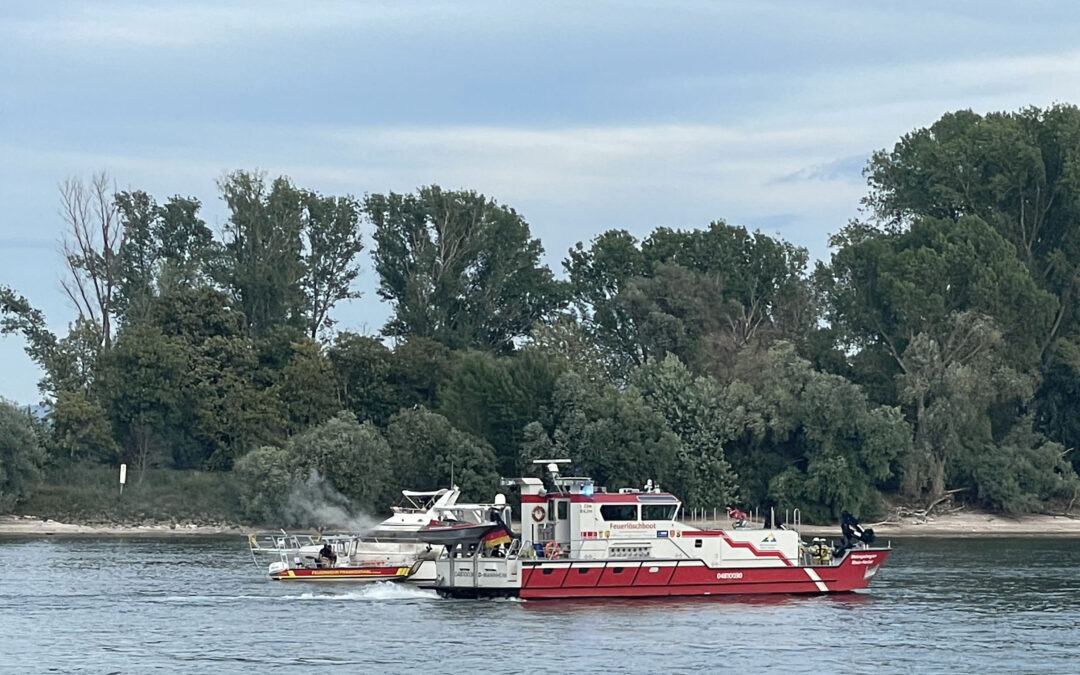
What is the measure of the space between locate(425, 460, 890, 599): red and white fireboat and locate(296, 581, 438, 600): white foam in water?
9.93 ft

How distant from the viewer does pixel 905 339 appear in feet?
393

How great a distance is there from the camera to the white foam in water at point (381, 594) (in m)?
67.0

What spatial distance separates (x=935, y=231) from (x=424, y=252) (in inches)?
1592

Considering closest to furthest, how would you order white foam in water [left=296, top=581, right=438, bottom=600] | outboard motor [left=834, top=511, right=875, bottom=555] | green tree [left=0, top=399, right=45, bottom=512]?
outboard motor [left=834, top=511, right=875, bottom=555]
white foam in water [left=296, top=581, right=438, bottom=600]
green tree [left=0, top=399, right=45, bottom=512]

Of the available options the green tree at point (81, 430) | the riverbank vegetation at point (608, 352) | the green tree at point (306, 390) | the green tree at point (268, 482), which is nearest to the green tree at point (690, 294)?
the riverbank vegetation at point (608, 352)

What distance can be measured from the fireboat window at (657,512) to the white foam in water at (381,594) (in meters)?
9.22

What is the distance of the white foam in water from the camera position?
67000 millimetres

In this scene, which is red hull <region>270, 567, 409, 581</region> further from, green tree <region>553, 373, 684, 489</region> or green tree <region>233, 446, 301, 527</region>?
green tree <region>553, 373, 684, 489</region>

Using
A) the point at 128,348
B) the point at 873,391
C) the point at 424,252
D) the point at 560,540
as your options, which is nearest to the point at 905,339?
the point at 873,391

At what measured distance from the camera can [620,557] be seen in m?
62.9

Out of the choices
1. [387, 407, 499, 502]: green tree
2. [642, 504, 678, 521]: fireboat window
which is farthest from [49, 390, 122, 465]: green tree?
[642, 504, 678, 521]: fireboat window

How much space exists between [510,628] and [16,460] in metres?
62.0

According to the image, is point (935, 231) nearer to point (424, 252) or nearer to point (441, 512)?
point (424, 252)

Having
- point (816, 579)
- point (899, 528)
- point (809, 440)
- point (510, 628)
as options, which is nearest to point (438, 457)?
point (809, 440)
